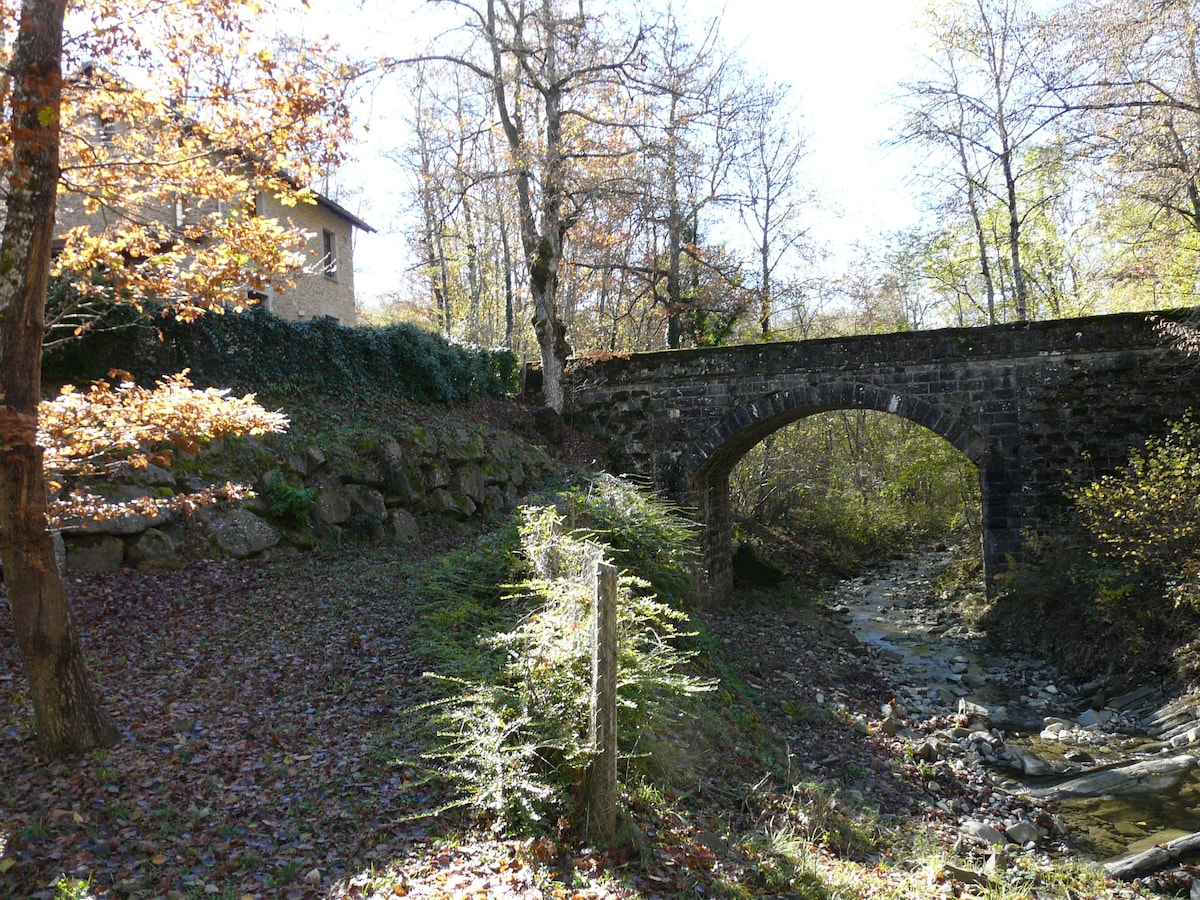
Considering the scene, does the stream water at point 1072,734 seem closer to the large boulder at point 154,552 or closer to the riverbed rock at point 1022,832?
the riverbed rock at point 1022,832

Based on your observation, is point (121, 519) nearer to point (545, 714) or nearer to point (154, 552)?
point (154, 552)

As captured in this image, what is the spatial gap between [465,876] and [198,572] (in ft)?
17.8

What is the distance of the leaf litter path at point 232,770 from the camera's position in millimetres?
3428

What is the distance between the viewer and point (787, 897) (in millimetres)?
3969

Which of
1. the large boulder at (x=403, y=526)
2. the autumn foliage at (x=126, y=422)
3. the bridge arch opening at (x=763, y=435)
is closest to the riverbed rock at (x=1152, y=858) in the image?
the autumn foliage at (x=126, y=422)

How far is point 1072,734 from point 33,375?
9.37m

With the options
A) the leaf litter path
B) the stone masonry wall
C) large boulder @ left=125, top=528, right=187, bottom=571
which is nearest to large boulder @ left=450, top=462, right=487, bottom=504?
the stone masonry wall

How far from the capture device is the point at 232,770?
437 centimetres

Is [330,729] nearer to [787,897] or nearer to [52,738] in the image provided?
[52,738]

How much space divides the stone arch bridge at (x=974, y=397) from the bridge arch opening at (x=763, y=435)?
2cm

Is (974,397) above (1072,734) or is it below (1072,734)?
above

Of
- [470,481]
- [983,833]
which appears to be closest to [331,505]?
[470,481]

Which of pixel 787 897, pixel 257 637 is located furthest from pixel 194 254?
pixel 787 897

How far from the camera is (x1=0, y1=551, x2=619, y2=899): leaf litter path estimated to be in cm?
343
